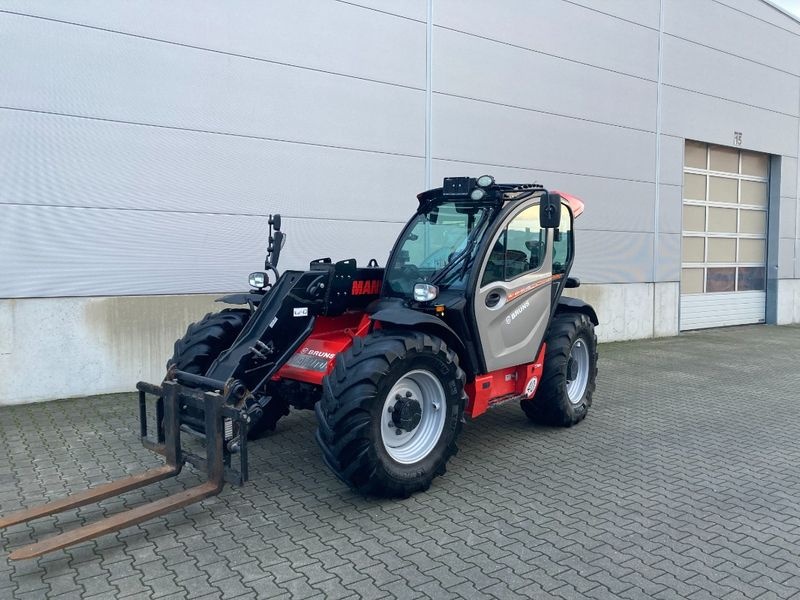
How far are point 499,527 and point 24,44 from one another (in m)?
7.23

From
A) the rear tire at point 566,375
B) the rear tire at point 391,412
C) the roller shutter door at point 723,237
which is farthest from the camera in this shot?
the roller shutter door at point 723,237

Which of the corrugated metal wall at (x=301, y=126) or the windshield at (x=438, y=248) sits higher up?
the corrugated metal wall at (x=301, y=126)

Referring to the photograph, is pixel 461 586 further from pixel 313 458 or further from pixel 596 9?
pixel 596 9

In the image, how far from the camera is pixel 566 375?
6664mm

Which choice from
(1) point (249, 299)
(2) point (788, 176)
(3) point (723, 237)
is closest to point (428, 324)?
(1) point (249, 299)

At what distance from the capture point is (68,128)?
7773mm

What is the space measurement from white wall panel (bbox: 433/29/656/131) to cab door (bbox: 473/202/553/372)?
546 centimetres

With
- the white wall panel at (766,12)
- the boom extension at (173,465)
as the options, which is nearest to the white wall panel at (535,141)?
the white wall panel at (766,12)

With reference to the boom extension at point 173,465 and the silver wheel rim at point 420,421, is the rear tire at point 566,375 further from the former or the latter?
the boom extension at point 173,465

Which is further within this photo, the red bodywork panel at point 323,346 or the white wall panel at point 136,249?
the white wall panel at point 136,249

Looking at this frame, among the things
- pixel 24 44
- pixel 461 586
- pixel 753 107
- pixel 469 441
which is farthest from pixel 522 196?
pixel 753 107

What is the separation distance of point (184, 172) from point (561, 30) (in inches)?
310

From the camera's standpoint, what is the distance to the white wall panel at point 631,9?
1307 centimetres

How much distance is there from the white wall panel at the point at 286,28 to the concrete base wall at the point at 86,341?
10.8ft
